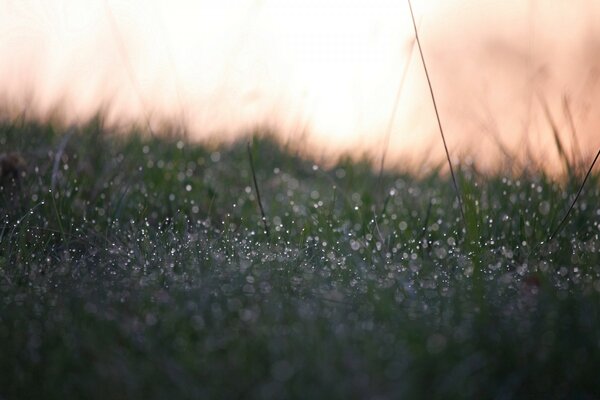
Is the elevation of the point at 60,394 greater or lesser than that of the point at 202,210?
lesser

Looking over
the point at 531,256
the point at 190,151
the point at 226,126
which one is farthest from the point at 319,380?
the point at 226,126

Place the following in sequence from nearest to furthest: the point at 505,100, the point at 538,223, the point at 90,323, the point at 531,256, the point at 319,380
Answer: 1. the point at 319,380
2. the point at 90,323
3. the point at 531,256
4. the point at 538,223
5. the point at 505,100

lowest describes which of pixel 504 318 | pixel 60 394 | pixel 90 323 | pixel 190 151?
pixel 60 394

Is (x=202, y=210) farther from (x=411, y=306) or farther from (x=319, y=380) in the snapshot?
(x=319, y=380)

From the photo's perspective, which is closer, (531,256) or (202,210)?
(531,256)

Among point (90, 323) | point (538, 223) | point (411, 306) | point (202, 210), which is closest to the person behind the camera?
point (90, 323)

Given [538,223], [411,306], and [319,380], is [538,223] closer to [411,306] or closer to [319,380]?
[411,306]

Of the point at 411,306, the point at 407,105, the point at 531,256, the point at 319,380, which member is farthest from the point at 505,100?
the point at 319,380
